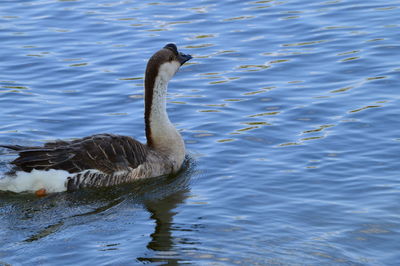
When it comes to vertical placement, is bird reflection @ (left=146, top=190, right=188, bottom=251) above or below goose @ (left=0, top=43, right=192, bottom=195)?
below

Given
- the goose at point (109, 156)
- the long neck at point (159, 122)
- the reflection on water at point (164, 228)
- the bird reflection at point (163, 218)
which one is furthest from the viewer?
the long neck at point (159, 122)

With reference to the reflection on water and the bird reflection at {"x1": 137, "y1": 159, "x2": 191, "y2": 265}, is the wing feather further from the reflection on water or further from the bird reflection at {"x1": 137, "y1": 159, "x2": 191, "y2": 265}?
the reflection on water

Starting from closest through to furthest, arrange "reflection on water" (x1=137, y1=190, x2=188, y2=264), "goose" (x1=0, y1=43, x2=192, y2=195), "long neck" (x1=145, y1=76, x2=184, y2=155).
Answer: "reflection on water" (x1=137, y1=190, x2=188, y2=264) < "goose" (x1=0, y1=43, x2=192, y2=195) < "long neck" (x1=145, y1=76, x2=184, y2=155)

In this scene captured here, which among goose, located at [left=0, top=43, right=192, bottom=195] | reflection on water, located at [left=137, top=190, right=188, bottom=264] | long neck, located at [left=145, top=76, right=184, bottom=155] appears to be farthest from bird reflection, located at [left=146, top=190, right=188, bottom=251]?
long neck, located at [left=145, top=76, right=184, bottom=155]

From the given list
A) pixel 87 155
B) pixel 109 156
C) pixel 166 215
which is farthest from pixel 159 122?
pixel 166 215

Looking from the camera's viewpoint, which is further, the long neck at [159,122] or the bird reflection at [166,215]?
the long neck at [159,122]

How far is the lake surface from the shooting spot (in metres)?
10.4

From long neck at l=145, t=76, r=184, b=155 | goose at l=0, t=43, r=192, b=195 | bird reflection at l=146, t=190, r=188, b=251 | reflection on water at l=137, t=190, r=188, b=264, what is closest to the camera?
reflection on water at l=137, t=190, r=188, b=264

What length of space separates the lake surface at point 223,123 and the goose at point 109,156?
0.21 metres

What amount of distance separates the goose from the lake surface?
206 millimetres

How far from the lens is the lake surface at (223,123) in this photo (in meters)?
10.4

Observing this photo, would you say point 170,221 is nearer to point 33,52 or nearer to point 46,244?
point 46,244

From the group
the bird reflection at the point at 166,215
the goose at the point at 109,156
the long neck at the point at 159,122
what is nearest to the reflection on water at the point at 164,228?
the bird reflection at the point at 166,215

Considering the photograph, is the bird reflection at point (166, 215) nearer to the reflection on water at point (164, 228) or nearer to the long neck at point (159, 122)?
the reflection on water at point (164, 228)
